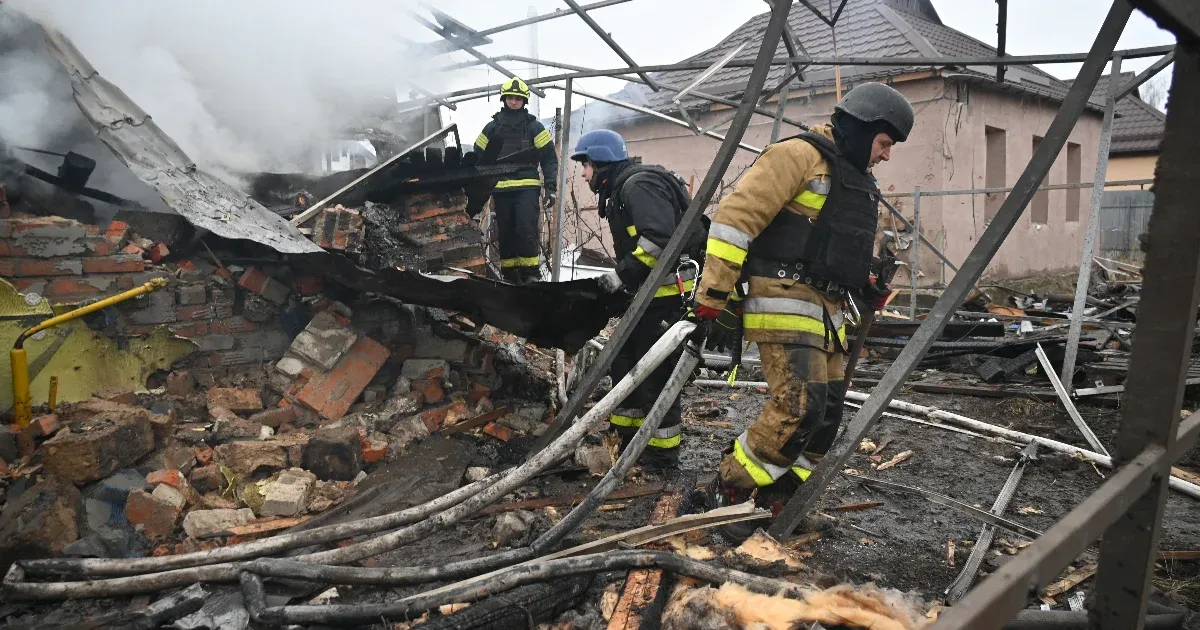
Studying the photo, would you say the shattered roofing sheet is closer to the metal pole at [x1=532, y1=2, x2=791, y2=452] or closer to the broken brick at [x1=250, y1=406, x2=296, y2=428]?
the broken brick at [x1=250, y1=406, x2=296, y2=428]

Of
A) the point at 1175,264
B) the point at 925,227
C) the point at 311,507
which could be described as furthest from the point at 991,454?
the point at 925,227

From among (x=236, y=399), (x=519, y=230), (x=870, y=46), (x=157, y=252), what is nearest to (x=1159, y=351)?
(x=236, y=399)

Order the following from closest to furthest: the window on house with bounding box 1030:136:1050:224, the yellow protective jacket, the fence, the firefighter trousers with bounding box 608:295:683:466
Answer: the yellow protective jacket → the firefighter trousers with bounding box 608:295:683:466 → the window on house with bounding box 1030:136:1050:224 → the fence

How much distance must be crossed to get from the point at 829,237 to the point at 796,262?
0.18 meters

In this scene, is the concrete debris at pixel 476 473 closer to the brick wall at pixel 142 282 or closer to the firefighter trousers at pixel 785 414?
the firefighter trousers at pixel 785 414

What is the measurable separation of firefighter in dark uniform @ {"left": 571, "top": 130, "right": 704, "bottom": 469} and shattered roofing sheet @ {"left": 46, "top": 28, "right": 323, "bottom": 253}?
5.81 feet

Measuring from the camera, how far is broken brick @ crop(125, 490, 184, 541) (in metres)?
3.04

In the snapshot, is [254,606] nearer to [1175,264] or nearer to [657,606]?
[657,606]

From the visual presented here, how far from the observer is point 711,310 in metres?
2.98

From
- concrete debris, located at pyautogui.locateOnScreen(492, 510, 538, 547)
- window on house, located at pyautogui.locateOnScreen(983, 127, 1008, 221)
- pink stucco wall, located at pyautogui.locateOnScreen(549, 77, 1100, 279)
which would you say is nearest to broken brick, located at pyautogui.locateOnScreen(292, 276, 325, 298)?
concrete debris, located at pyautogui.locateOnScreen(492, 510, 538, 547)

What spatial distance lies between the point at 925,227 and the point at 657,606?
11.1m

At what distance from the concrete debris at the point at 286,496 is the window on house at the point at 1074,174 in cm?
1851

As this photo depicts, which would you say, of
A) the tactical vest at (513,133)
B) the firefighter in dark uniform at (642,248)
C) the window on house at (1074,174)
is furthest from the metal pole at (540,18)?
the window on house at (1074,174)

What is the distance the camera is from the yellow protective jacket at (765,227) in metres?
2.92
